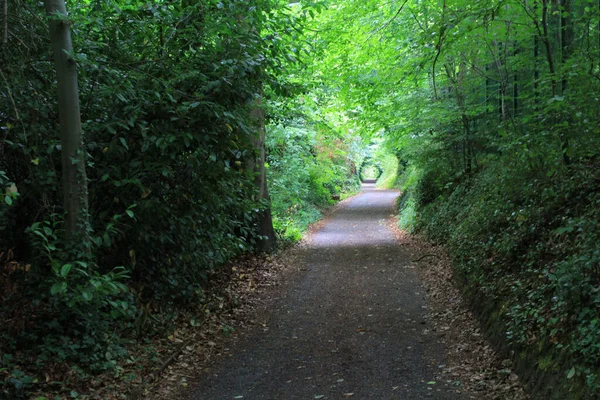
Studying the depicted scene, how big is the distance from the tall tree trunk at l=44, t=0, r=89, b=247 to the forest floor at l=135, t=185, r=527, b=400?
75.6 inches

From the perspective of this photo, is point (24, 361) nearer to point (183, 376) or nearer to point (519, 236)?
point (183, 376)

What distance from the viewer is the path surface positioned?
492cm

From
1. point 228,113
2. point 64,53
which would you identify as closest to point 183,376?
point 228,113

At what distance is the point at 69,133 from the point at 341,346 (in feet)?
13.9

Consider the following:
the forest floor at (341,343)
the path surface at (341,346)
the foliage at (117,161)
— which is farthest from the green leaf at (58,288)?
the path surface at (341,346)

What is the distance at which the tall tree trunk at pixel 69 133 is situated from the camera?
4527mm

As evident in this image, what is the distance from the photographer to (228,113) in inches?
207

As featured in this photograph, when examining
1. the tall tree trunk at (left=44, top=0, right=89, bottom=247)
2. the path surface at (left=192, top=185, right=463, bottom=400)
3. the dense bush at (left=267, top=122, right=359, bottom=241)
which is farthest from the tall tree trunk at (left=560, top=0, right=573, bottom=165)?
the dense bush at (left=267, top=122, right=359, bottom=241)

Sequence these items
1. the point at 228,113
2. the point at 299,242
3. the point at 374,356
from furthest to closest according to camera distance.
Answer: the point at 299,242 → the point at 374,356 → the point at 228,113

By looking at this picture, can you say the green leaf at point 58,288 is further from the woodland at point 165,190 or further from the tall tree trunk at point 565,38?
the tall tree trunk at point 565,38

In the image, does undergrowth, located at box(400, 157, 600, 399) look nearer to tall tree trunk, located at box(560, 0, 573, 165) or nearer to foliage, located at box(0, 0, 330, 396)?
tall tree trunk, located at box(560, 0, 573, 165)

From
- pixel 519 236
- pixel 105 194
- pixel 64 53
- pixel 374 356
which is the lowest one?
pixel 374 356

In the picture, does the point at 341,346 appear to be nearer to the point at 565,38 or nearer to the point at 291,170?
the point at 565,38

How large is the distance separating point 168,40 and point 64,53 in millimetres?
1566
